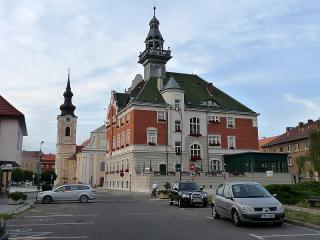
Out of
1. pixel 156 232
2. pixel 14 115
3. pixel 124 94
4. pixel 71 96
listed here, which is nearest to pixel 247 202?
pixel 156 232

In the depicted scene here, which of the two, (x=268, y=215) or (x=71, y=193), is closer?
(x=268, y=215)

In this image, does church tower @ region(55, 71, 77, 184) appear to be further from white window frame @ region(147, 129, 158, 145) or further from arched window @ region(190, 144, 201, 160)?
arched window @ region(190, 144, 201, 160)

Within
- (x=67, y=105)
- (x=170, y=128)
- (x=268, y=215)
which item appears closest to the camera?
(x=268, y=215)

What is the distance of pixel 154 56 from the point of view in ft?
243

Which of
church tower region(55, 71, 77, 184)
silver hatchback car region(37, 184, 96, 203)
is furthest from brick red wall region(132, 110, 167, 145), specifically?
church tower region(55, 71, 77, 184)

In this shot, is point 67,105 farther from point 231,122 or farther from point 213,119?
point 231,122

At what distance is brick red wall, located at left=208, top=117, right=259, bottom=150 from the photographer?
2665 inches

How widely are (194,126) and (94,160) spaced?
38529 mm

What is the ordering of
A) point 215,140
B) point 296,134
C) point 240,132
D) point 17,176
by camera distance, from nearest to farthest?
point 215,140 < point 240,132 < point 296,134 < point 17,176

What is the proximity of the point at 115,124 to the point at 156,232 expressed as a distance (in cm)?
6057

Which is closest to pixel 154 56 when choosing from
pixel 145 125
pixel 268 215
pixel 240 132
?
pixel 145 125

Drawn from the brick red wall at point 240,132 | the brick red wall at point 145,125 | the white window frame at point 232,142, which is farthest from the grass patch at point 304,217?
the white window frame at point 232,142

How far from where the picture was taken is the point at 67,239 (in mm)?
12789

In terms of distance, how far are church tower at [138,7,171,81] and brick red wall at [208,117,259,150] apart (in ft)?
42.6
